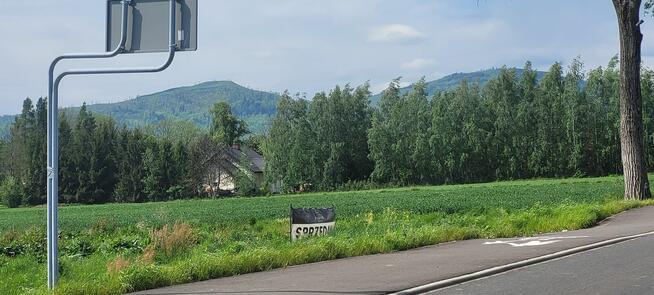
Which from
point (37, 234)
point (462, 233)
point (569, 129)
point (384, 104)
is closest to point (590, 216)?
point (462, 233)

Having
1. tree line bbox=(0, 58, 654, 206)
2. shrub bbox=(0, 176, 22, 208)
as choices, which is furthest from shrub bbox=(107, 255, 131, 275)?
shrub bbox=(0, 176, 22, 208)

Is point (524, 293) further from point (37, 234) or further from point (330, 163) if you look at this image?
point (330, 163)

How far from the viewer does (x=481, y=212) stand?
3234 centimetres

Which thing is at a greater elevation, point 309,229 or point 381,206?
point 309,229

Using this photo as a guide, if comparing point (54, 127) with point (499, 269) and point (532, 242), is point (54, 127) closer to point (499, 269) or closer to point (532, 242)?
point (499, 269)

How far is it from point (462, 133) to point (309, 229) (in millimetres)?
77277

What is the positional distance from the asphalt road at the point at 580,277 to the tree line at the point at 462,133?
7795cm

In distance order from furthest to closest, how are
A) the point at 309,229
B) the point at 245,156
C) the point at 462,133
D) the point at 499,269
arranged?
the point at 245,156 → the point at 462,133 → the point at 309,229 → the point at 499,269

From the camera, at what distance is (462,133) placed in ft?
312

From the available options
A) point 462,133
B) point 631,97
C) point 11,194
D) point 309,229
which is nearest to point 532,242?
point 309,229

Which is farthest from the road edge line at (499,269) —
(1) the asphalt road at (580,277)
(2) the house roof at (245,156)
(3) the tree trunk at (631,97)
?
(2) the house roof at (245,156)

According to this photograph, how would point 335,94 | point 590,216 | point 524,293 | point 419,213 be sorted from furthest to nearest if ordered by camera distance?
1. point 335,94
2. point 419,213
3. point 590,216
4. point 524,293

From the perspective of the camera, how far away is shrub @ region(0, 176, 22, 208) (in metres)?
95.3

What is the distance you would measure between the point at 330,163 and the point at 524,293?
86577 millimetres
